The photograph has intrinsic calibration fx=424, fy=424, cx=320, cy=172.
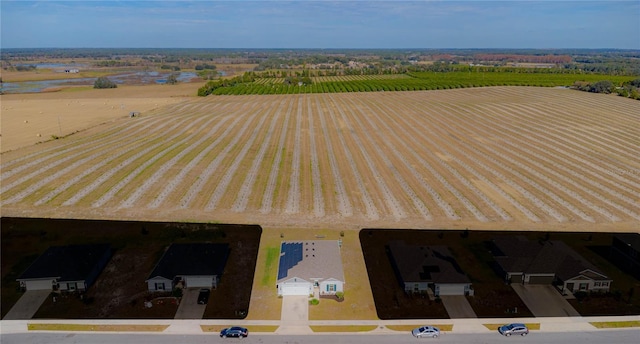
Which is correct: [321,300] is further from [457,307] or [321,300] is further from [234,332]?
[457,307]

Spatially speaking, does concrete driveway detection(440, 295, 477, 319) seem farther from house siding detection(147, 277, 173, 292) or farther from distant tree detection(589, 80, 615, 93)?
distant tree detection(589, 80, 615, 93)

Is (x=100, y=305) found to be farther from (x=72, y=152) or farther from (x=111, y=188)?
(x=72, y=152)

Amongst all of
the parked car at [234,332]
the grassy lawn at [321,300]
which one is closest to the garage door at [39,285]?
the parked car at [234,332]

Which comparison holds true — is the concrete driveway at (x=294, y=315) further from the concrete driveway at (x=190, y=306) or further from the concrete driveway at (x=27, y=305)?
the concrete driveway at (x=27, y=305)

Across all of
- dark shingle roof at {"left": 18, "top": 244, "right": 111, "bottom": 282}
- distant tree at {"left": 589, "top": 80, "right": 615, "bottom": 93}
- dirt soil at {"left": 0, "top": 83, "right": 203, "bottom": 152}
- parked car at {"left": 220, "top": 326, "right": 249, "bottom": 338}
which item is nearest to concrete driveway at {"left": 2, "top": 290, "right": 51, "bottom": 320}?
dark shingle roof at {"left": 18, "top": 244, "right": 111, "bottom": 282}

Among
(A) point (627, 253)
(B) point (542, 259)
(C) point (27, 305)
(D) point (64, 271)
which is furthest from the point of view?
(A) point (627, 253)

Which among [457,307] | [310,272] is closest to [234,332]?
[310,272]
